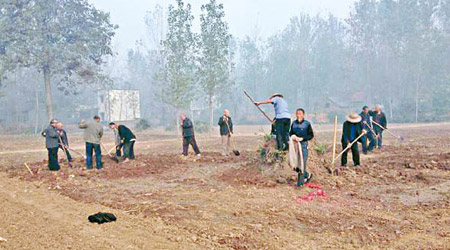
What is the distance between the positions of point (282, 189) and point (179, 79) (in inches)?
869

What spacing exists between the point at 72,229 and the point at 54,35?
91.0 feet

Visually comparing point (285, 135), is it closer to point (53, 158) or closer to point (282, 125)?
point (282, 125)

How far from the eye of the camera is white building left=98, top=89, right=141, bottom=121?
46884mm

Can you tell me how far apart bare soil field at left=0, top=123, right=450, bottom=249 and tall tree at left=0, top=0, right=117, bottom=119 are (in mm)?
19851

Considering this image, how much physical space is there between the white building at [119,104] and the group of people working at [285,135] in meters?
33.2

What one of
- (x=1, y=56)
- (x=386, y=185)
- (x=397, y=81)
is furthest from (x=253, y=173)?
(x=397, y=81)

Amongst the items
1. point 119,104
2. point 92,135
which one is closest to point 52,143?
point 92,135

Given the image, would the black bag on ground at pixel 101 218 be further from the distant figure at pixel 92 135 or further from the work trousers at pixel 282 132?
the distant figure at pixel 92 135

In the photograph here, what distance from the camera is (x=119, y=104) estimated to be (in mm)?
49625

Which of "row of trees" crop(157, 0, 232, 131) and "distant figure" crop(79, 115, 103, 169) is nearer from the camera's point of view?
"distant figure" crop(79, 115, 103, 169)

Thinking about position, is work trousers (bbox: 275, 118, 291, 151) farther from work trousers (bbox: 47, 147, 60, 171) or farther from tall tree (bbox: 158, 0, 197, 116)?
tall tree (bbox: 158, 0, 197, 116)

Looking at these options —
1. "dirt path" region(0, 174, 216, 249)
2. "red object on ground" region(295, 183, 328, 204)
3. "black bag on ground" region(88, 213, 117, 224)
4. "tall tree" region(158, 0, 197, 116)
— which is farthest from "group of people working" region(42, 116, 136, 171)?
"tall tree" region(158, 0, 197, 116)

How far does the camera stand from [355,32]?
178ft

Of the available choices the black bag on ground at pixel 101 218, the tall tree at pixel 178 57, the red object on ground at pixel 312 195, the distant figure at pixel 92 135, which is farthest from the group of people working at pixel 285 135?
the tall tree at pixel 178 57
